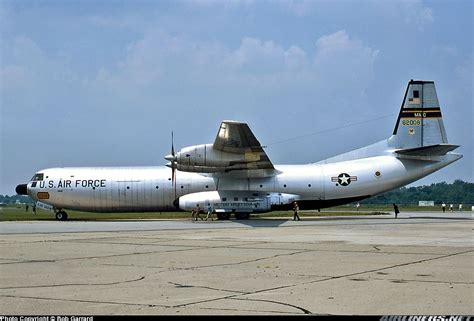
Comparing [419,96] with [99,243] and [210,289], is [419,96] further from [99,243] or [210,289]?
[210,289]

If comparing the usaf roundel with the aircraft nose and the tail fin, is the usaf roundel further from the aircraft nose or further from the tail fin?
the aircraft nose

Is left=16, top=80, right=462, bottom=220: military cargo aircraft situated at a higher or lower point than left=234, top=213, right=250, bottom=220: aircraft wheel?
Answer: higher

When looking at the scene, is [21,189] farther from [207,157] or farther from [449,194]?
[449,194]

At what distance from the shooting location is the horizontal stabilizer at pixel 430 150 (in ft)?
121

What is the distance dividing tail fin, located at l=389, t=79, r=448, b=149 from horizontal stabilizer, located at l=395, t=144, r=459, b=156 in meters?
0.74

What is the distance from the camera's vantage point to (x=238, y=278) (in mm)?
11516

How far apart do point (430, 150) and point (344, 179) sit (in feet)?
17.9

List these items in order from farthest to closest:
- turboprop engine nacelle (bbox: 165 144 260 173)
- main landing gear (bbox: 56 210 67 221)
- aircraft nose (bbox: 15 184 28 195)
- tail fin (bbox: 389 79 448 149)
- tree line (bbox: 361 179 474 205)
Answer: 1. tree line (bbox: 361 179 474 205)
2. aircraft nose (bbox: 15 184 28 195)
3. main landing gear (bbox: 56 210 67 221)
4. tail fin (bbox: 389 79 448 149)
5. turboprop engine nacelle (bbox: 165 144 260 173)

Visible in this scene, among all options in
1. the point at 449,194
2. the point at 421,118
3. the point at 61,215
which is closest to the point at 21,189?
the point at 61,215

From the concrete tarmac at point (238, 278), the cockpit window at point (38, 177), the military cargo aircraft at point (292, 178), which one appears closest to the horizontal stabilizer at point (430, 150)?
the military cargo aircraft at point (292, 178)

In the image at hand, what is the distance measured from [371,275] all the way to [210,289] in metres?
3.44

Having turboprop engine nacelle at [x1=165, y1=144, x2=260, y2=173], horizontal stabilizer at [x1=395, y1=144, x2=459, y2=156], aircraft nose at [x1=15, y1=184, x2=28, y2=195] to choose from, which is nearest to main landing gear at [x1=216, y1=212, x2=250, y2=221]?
turboprop engine nacelle at [x1=165, y1=144, x2=260, y2=173]

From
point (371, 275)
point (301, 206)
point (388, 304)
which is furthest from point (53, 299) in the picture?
point (301, 206)

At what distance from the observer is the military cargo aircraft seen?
3806 centimetres
